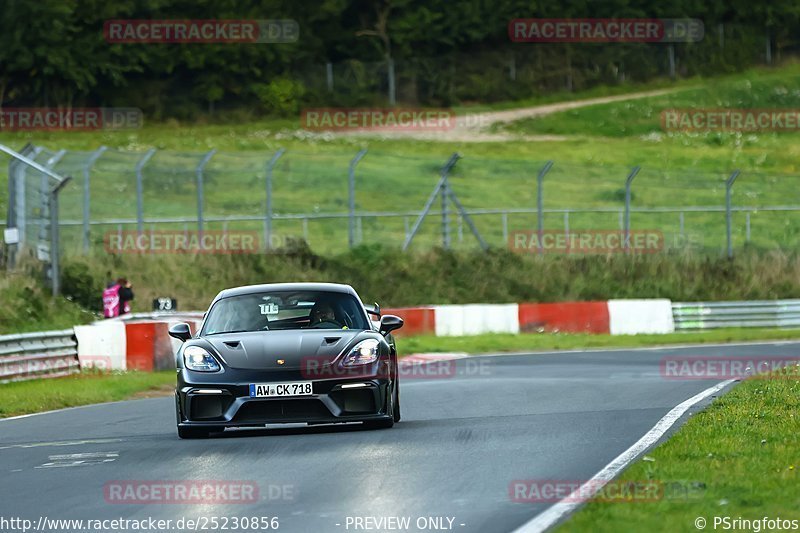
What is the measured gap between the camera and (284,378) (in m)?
13.4

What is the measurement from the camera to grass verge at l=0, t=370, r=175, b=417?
62.7ft

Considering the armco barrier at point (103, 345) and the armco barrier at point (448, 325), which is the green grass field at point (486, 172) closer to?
the armco barrier at point (448, 325)

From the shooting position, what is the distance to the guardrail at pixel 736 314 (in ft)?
121

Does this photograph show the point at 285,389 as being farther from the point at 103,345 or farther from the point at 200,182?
the point at 200,182

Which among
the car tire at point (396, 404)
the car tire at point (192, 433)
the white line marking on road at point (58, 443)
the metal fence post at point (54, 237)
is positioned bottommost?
the white line marking on road at point (58, 443)

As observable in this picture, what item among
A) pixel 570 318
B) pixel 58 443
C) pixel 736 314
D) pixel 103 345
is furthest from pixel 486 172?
pixel 58 443

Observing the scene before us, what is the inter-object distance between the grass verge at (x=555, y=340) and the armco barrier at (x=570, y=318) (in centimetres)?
57

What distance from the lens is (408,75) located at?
7644cm

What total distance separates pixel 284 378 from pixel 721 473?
13.7 feet

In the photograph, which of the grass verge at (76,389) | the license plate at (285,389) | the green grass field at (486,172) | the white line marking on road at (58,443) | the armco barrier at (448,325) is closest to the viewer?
the license plate at (285,389)

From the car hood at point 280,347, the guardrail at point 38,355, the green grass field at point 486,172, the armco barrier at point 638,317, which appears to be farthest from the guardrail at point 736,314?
the car hood at point 280,347

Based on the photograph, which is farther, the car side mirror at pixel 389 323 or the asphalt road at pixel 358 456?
the car side mirror at pixel 389 323

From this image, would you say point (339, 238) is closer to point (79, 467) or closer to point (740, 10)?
point (79, 467)

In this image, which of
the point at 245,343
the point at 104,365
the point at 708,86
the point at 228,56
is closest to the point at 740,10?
the point at 708,86
